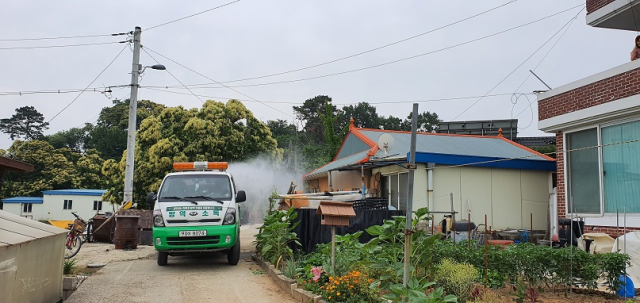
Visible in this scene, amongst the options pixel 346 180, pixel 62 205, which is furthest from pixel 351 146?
pixel 62 205

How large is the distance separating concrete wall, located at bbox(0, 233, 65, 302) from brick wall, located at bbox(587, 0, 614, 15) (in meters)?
13.7

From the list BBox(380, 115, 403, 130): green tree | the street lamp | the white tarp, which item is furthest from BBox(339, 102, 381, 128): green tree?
the white tarp

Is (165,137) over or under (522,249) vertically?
over

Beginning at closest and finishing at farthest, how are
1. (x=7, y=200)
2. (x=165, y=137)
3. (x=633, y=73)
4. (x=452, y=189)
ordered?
(x=633, y=73) < (x=452, y=189) < (x=165, y=137) < (x=7, y=200)

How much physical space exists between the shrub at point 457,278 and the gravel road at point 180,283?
2.58 m

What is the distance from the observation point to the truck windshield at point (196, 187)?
12.1 meters

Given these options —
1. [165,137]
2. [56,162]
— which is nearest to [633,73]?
[165,137]

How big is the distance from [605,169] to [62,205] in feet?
153

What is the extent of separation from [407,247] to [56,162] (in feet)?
174

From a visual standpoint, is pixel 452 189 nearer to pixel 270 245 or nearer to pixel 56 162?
pixel 270 245

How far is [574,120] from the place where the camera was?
11547 mm

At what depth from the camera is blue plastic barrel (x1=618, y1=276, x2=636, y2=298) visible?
737 centimetres

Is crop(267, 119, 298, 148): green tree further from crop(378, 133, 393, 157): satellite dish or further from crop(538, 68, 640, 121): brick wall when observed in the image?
crop(538, 68, 640, 121): brick wall

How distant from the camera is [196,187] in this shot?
12.4 metres
